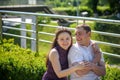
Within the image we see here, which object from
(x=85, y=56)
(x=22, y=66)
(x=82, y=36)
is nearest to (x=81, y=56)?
(x=85, y=56)

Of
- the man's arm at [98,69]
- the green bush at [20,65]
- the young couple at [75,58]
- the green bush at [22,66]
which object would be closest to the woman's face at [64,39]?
the young couple at [75,58]

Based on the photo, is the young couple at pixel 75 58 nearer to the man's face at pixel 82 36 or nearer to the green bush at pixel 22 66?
the man's face at pixel 82 36

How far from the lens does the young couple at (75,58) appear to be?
13.1 feet

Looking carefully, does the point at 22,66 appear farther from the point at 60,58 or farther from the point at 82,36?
the point at 82,36

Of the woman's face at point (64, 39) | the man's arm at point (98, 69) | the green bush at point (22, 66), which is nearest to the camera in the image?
the man's arm at point (98, 69)

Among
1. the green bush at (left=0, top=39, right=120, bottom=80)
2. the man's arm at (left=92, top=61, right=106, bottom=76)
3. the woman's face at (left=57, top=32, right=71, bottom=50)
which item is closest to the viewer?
the man's arm at (left=92, top=61, right=106, bottom=76)

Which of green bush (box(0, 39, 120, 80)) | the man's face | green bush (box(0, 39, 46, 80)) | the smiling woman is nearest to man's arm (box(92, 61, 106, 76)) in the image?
the smiling woman

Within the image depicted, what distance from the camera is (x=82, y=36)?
4.11m

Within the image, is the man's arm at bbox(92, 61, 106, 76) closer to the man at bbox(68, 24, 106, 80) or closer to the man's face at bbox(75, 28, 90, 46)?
the man at bbox(68, 24, 106, 80)

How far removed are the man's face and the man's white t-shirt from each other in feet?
0.18

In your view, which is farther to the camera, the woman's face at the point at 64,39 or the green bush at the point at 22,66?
the green bush at the point at 22,66

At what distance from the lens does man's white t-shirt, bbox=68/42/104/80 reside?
4039 mm

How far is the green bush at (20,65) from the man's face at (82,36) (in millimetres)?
1395

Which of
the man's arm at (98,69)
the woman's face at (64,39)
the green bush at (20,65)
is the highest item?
the woman's face at (64,39)
